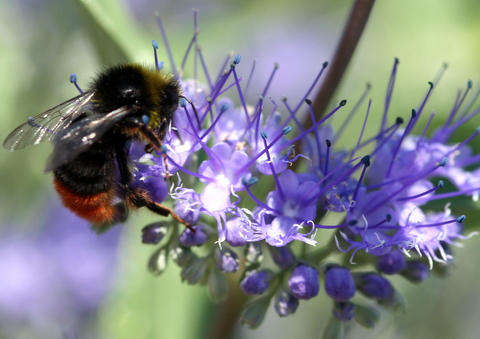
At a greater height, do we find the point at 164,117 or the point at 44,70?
the point at 44,70

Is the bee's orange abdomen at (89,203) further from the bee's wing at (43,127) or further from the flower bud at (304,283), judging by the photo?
the flower bud at (304,283)

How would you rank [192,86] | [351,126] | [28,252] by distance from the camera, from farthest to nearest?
[28,252] → [351,126] → [192,86]

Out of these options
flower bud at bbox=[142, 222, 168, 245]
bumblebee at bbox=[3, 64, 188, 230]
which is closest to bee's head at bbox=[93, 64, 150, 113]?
bumblebee at bbox=[3, 64, 188, 230]

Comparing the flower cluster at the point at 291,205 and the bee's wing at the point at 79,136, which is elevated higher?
the bee's wing at the point at 79,136

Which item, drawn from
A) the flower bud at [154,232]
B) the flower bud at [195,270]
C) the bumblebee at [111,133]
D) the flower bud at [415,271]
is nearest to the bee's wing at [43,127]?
the bumblebee at [111,133]

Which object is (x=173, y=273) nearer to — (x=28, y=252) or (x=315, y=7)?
(x=28, y=252)

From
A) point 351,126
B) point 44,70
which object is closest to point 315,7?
point 351,126

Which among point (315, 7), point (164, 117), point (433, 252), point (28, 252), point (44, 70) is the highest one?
point (315, 7)

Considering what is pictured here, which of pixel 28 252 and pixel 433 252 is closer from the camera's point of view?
pixel 433 252
